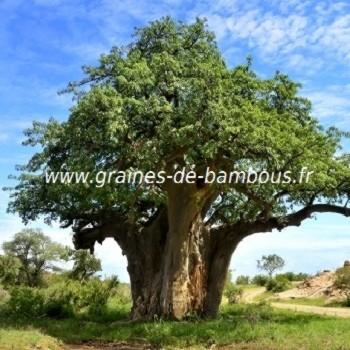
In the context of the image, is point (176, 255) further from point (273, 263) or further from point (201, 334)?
point (273, 263)

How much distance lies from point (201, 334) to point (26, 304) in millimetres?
Result: 9692

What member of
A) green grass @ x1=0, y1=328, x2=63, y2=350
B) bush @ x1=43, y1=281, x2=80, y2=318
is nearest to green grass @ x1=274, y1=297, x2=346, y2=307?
bush @ x1=43, y1=281, x2=80, y2=318

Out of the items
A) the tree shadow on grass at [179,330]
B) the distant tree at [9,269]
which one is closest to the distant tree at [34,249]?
the distant tree at [9,269]

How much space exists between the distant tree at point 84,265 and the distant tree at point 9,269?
5208 millimetres

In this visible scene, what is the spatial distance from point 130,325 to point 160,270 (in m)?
2.22

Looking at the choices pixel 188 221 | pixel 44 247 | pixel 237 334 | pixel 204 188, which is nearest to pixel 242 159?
pixel 204 188

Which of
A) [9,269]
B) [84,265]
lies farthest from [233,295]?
[9,269]

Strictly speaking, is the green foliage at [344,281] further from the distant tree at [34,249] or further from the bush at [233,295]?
the distant tree at [34,249]

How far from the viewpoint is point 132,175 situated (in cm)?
1597

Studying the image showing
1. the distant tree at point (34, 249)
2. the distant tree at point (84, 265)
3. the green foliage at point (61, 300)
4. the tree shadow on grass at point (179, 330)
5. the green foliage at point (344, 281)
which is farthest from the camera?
the distant tree at point (34, 249)

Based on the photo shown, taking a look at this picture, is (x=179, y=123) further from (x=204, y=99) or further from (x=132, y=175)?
(x=132, y=175)

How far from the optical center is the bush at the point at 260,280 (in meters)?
44.9

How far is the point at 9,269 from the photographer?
1709 inches

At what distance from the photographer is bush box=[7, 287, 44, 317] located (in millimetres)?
21641
